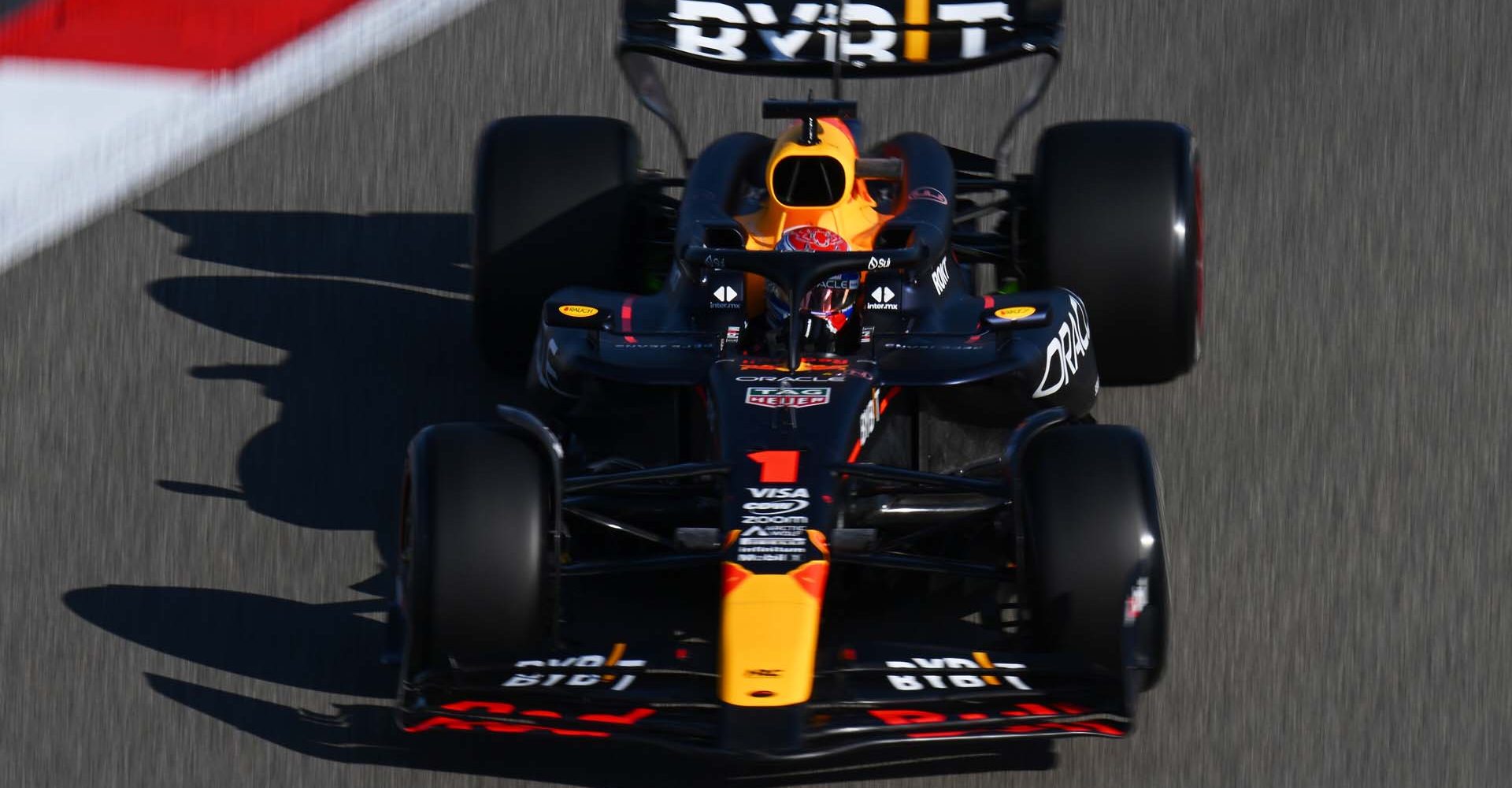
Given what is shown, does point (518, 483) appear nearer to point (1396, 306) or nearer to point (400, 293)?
point (400, 293)

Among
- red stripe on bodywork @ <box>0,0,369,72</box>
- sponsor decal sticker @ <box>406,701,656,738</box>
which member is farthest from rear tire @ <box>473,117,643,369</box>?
red stripe on bodywork @ <box>0,0,369,72</box>

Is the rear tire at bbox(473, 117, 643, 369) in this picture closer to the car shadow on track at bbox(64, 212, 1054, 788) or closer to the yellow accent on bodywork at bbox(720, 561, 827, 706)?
the car shadow on track at bbox(64, 212, 1054, 788)

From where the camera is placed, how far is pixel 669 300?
773cm

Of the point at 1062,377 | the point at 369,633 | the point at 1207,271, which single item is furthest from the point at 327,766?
the point at 1207,271

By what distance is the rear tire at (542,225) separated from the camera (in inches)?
331

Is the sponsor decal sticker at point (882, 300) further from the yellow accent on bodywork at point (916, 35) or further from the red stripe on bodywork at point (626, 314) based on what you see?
the yellow accent on bodywork at point (916, 35)

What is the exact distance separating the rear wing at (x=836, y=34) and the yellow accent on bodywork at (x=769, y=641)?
2833 mm

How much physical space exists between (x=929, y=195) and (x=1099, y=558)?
1.96m

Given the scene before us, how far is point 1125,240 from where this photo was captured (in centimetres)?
815

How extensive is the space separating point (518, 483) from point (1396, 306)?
12.9ft

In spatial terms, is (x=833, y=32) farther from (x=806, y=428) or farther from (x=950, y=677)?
(x=950, y=677)

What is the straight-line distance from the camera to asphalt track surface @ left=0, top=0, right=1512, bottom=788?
22.3 feet

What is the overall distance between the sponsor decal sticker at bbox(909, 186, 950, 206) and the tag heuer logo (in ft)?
3.82

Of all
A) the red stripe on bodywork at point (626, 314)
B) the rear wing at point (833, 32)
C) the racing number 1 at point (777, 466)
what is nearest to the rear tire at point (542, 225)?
the rear wing at point (833, 32)
